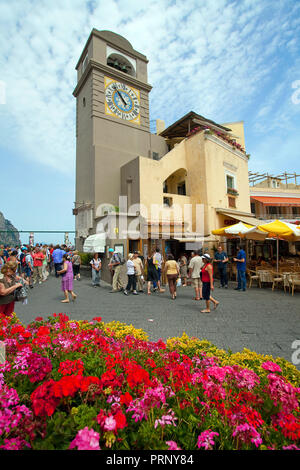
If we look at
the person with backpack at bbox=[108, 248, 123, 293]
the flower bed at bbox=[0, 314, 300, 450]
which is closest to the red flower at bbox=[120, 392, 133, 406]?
the flower bed at bbox=[0, 314, 300, 450]

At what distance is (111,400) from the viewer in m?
1.58

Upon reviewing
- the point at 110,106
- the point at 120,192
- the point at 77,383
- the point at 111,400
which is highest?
the point at 110,106

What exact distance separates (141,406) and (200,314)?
16.7ft

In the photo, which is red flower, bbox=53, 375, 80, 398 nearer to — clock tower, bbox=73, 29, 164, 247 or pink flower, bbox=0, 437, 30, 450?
pink flower, bbox=0, 437, 30, 450

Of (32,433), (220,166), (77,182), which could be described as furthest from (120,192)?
(32,433)

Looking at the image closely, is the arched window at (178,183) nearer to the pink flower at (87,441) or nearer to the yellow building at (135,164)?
the yellow building at (135,164)

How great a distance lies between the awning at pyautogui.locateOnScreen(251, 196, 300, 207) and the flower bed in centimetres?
2293

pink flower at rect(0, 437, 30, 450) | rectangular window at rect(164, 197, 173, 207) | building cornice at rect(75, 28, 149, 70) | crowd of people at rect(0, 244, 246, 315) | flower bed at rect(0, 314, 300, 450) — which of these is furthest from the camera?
building cornice at rect(75, 28, 149, 70)

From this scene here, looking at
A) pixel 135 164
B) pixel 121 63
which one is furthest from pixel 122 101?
pixel 135 164

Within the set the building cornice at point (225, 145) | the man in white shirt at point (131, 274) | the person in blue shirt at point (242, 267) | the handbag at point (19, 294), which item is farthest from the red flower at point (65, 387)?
the building cornice at point (225, 145)

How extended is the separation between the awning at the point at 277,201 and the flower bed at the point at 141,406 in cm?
2293

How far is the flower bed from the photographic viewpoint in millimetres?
1328
